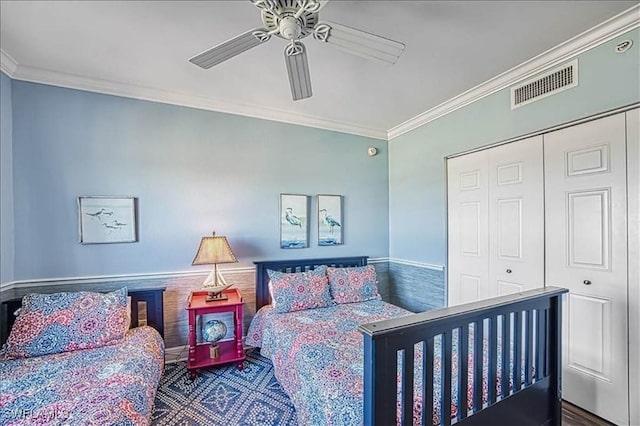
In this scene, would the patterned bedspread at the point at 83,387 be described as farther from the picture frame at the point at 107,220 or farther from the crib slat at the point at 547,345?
the crib slat at the point at 547,345

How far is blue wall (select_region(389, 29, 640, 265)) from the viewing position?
197 cm

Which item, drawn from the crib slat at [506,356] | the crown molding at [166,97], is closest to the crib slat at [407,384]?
the crib slat at [506,356]

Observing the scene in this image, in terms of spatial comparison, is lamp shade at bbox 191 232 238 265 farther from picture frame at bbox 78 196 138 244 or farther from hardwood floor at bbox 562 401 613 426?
hardwood floor at bbox 562 401 613 426

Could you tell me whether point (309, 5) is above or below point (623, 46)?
below

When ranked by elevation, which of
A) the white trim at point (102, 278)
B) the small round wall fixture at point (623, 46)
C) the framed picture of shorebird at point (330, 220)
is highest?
the small round wall fixture at point (623, 46)

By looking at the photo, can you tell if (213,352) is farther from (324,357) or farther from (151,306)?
(324,357)

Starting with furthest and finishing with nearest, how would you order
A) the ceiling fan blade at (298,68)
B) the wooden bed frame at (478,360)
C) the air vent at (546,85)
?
the air vent at (546,85)
the ceiling fan blade at (298,68)
the wooden bed frame at (478,360)

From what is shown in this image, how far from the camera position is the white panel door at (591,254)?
1980 mm

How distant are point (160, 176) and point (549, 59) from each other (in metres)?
3.48

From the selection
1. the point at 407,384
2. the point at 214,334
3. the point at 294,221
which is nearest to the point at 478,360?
the point at 407,384

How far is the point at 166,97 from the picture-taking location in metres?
2.93

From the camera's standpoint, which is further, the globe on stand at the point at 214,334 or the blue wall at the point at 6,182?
the globe on stand at the point at 214,334

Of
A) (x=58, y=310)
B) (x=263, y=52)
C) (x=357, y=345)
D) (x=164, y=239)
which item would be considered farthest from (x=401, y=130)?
(x=58, y=310)

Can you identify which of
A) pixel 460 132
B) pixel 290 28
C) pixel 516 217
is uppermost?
pixel 290 28
